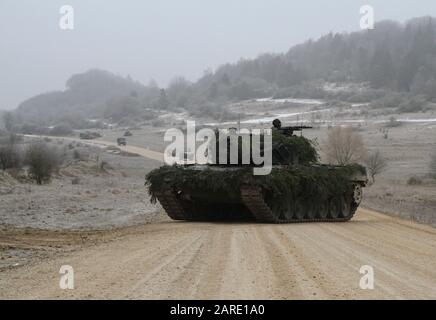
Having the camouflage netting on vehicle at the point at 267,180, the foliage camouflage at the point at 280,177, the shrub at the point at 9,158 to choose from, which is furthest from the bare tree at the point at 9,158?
the foliage camouflage at the point at 280,177

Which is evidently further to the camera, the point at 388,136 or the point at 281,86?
the point at 281,86

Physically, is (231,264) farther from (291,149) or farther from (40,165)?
(40,165)

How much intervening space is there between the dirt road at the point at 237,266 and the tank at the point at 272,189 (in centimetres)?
169

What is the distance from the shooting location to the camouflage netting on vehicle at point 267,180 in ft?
56.2

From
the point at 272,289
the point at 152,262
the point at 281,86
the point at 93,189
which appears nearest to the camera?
the point at 272,289

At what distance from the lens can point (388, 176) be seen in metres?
51.3

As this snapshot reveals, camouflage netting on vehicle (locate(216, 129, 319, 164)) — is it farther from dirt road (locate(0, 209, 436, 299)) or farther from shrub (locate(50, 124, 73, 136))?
shrub (locate(50, 124, 73, 136))

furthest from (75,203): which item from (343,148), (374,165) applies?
(343,148)

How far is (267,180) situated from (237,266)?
730 cm

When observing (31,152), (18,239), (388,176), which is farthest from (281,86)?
(18,239)

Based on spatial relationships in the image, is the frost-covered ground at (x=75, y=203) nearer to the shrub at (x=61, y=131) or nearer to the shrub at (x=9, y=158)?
the shrub at (x=9, y=158)

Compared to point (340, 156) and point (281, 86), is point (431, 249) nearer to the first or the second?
point (340, 156)

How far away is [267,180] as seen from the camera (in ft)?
56.2
